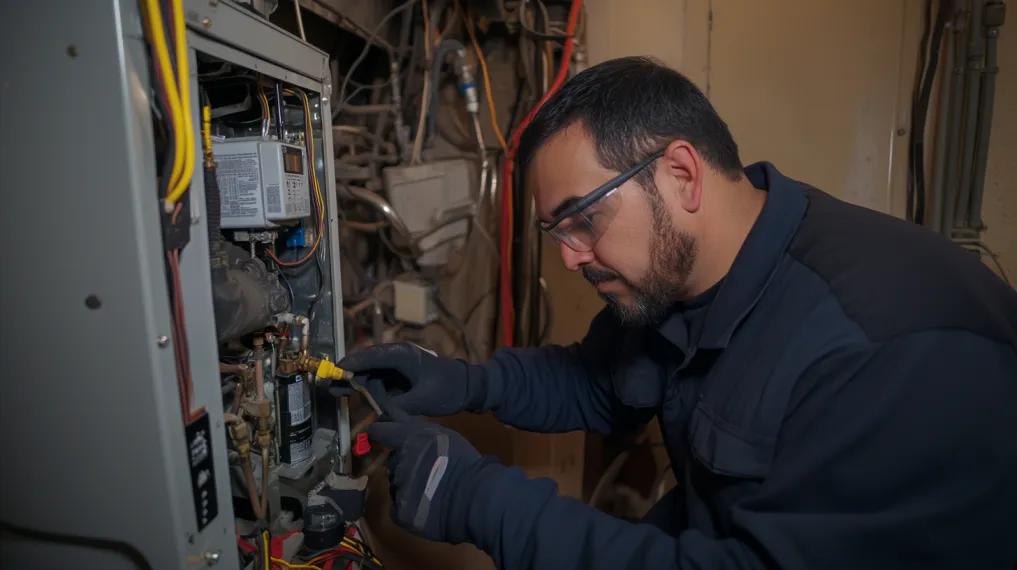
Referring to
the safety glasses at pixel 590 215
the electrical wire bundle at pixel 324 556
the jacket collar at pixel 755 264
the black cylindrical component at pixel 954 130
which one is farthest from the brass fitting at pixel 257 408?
the black cylindrical component at pixel 954 130

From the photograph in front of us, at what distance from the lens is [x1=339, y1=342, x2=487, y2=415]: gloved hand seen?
1051 millimetres

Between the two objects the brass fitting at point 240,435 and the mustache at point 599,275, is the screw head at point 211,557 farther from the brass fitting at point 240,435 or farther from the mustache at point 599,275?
the mustache at point 599,275

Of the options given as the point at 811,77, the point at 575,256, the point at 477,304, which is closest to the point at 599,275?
the point at 575,256

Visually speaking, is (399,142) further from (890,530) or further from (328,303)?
(890,530)

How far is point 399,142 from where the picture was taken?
154 cm

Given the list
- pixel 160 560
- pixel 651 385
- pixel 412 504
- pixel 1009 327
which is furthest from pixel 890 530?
pixel 160 560

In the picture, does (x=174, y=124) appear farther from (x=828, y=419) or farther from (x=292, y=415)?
(x=828, y=419)

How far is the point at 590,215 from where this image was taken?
2.72ft

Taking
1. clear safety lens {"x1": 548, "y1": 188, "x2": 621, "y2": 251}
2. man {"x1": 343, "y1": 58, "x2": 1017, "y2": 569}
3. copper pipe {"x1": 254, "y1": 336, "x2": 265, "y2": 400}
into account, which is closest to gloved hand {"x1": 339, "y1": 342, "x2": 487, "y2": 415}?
man {"x1": 343, "y1": 58, "x2": 1017, "y2": 569}

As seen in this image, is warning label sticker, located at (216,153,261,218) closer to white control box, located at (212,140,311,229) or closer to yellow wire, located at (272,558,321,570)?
white control box, located at (212,140,311,229)

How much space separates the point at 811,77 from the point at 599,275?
3.67 ft

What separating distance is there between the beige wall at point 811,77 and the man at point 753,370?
29.3 inches

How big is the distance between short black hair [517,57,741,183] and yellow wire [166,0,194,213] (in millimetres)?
465

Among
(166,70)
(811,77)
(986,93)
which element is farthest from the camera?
(811,77)
